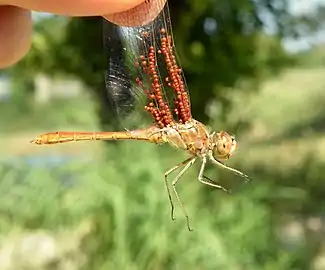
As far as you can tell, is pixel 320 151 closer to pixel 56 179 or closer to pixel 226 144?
pixel 56 179

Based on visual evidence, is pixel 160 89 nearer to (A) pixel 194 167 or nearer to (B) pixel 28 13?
(B) pixel 28 13

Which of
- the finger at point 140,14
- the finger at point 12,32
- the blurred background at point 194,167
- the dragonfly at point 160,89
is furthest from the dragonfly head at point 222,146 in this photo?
the blurred background at point 194,167

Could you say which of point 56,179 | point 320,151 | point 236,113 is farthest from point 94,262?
point 320,151

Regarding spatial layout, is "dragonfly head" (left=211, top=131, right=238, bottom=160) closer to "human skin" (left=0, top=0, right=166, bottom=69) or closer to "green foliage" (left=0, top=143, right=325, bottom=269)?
"human skin" (left=0, top=0, right=166, bottom=69)

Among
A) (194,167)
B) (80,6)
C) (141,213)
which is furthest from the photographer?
(194,167)

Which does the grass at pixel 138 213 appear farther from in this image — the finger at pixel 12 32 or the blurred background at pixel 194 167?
the finger at pixel 12 32

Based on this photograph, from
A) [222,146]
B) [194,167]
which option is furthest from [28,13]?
[194,167]
